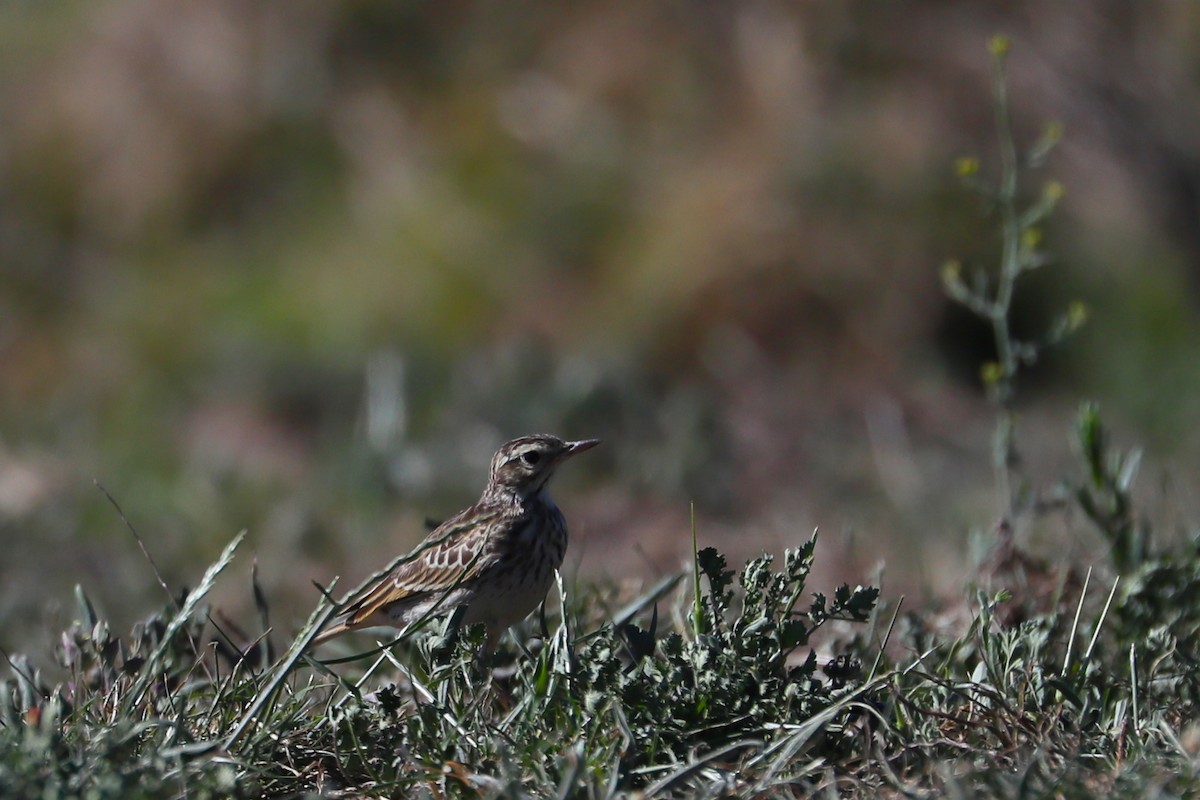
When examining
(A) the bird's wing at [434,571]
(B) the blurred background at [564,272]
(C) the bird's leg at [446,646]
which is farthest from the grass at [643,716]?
(B) the blurred background at [564,272]

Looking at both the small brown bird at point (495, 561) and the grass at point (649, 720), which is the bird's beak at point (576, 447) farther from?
the grass at point (649, 720)

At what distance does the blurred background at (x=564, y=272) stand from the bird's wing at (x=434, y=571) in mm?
2045

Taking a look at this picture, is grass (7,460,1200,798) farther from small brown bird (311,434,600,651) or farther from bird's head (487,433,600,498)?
bird's head (487,433,600,498)

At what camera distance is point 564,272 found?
10742 mm

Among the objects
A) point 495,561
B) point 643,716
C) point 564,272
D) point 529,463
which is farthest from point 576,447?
point 564,272

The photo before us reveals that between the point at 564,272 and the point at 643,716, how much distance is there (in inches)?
296

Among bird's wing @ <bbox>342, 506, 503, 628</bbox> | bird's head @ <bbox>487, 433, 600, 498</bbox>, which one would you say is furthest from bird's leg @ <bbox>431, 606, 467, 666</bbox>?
bird's head @ <bbox>487, 433, 600, 498</bbox>

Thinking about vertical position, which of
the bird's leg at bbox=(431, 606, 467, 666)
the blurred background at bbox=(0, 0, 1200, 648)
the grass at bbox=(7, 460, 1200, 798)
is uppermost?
the blurred background at bbox=(0, 0, 1200, 648)

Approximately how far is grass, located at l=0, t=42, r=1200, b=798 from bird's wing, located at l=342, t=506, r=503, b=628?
2.25 feet

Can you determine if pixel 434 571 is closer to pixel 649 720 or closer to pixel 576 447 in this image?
pixel 576 447

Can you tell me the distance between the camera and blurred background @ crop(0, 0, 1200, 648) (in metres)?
8.20

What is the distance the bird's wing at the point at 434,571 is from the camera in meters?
4.72

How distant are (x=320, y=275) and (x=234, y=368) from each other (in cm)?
122

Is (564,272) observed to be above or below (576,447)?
above
